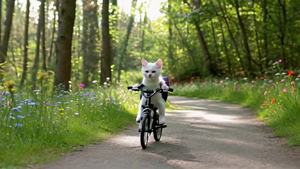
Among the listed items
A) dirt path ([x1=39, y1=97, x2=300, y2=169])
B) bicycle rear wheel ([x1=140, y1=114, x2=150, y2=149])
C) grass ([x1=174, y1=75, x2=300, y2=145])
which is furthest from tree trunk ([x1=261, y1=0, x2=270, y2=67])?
bicycle rear wheel ([x1=140, y1=114, x2=150, y2=149])

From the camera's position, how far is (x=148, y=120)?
8953mm

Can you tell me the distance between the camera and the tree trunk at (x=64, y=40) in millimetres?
15039

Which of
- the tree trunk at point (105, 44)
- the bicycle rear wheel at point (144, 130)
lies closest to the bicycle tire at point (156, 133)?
the bicycle rear wheel at point (144, 130)

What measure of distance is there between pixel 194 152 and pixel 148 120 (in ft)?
3.42

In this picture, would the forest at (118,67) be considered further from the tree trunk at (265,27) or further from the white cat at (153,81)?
the white cat at (153,81)

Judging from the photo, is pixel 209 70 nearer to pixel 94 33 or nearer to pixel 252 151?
pixel 94 33

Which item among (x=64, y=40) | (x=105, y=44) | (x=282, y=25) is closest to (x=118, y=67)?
(x=105, y=44)

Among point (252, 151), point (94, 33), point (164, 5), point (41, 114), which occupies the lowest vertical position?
point (252, 151)

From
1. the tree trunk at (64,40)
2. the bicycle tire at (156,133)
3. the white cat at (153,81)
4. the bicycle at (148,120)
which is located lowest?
the bicycle tire at (156,133)

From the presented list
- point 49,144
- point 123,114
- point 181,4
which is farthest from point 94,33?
point 49,144

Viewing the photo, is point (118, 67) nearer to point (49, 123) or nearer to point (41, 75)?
point (49, 123)

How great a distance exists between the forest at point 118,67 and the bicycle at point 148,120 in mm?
1263

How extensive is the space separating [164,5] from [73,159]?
3484 cm

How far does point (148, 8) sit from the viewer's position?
5609cm
